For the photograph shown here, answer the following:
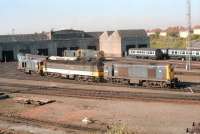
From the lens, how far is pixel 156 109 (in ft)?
119

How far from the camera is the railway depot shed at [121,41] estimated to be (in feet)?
342

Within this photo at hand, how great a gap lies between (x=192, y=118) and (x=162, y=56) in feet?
182

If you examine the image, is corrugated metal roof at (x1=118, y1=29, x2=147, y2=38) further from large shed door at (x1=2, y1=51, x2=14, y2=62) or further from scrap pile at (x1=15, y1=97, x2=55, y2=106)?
scrap pile at (x1=15, y1=97, x2=55, y2=106)

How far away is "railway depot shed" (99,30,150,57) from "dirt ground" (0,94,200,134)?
204ft

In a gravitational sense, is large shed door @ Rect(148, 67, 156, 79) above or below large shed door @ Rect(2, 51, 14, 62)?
below

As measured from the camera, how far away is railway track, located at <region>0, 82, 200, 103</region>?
136 ft

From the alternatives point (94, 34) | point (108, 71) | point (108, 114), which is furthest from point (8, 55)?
point (108, 114)

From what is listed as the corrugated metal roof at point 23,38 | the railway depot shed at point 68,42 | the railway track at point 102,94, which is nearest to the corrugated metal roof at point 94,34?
the railway depot shed at point 68,42

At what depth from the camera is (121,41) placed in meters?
104

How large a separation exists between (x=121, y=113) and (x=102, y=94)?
1049 cm

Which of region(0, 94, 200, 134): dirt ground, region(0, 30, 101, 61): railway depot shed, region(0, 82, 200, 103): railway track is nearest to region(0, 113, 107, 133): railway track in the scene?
region(0, 94, 200, 134): dirt ground

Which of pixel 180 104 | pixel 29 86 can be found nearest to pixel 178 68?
pixel 29 86

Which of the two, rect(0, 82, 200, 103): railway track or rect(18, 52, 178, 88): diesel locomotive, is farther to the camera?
rect(18, 52, 178, 88): diesel locomotive

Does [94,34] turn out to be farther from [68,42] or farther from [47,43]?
[47,43]
